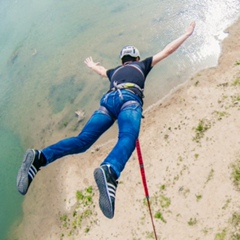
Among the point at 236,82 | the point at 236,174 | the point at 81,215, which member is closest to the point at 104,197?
the point at 236,174

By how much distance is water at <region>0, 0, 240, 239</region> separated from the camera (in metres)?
16.6

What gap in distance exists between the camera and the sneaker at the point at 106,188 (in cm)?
646

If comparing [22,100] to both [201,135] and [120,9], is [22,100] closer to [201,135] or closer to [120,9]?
[120,9]

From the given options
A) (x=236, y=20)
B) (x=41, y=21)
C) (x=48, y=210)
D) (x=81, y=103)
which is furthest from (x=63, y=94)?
(x=236, y=20)

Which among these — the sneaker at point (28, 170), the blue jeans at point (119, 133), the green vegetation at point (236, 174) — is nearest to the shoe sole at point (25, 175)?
the sneaker at point (28, 170)

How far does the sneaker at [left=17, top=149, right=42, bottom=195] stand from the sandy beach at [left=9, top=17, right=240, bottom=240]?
6143 millimetres

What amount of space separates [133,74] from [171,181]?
19.1 ft

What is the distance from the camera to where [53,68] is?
19.1 m

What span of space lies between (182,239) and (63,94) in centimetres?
933

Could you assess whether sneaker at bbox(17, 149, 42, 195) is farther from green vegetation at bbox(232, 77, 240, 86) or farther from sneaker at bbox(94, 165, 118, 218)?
green vegetation at bbox(232, 77, 240, 86)

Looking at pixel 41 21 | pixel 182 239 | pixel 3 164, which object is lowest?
pixel 182 239

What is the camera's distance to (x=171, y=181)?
42.1ft

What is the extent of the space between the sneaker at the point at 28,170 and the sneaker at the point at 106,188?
4.78 ft

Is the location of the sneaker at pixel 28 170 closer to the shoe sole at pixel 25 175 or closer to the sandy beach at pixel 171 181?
the shoe sole at pixel 25 175
